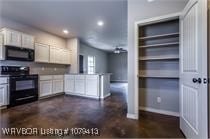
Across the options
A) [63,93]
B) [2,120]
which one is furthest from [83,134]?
[63,93]

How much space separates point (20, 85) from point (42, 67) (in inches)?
56.5

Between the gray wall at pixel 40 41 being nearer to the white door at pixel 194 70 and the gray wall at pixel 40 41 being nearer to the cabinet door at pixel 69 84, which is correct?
the cabinet door at pixel 69 84

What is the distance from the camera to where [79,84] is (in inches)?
197

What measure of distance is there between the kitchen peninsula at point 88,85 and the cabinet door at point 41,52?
1145 millimetres

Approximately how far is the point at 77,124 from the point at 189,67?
7.07 ft

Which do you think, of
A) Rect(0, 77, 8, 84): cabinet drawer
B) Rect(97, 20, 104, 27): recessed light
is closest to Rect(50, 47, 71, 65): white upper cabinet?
Rect(0, 77, 8, 84): cabinet drawer

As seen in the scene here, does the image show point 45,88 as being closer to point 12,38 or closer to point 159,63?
point 12,38

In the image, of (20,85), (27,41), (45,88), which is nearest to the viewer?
(20,85)

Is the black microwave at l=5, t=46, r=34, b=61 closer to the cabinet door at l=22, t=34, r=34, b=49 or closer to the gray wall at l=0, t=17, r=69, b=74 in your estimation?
the cabinet door at l=22, t=34, r=34, b=49

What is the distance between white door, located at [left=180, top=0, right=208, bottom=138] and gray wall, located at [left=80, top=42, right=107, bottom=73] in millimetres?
6311

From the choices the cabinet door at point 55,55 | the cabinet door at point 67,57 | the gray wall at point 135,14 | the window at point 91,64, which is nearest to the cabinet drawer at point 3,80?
the cabinet door at point 55,55

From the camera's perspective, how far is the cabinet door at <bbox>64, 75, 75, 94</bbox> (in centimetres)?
524

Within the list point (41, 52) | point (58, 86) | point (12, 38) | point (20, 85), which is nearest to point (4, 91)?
point (20, 85)

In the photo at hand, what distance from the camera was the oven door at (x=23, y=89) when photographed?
3.62 metres
